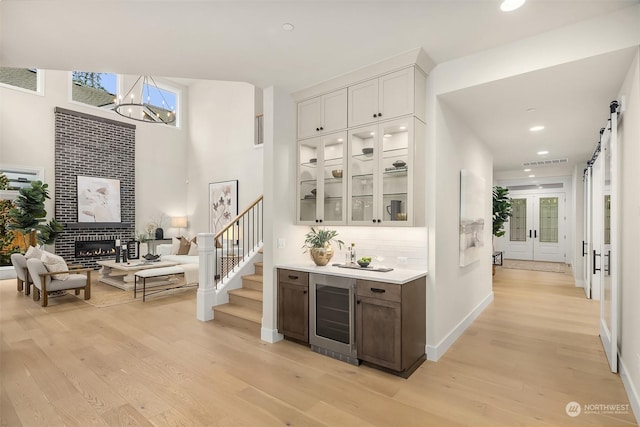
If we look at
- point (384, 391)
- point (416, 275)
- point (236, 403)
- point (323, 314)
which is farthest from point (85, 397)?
point (416, 275)

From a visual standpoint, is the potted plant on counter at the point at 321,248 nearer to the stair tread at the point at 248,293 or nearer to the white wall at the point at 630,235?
the stair tread at the point at 248,293

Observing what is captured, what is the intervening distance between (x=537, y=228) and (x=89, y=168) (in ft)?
45.4

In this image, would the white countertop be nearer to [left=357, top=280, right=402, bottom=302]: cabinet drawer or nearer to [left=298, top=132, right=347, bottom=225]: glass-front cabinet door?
[left=357, top=280, right=402, bottom=302]: cabinet drawer

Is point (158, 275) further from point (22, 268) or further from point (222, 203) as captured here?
point (222, 203)

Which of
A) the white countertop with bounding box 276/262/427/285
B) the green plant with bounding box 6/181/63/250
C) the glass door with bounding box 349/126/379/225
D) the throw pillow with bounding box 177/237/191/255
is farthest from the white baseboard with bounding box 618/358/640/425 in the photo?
the green plant with bounding box 6/181/63/250

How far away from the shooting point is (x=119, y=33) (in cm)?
280

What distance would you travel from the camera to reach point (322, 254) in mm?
3691

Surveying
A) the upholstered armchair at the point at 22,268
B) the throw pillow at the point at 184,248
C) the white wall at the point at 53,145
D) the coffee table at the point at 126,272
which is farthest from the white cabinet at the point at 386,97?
the white wall at the point at 53,145

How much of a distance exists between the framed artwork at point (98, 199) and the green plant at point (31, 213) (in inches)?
37.2

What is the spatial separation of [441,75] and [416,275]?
2.04 metres

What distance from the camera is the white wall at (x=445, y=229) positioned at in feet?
11.0

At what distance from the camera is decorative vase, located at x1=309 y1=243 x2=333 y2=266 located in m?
3.69

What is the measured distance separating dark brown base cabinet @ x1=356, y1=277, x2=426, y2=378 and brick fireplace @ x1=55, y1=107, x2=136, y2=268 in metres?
8.63

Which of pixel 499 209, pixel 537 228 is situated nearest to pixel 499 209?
pixel 499 209
